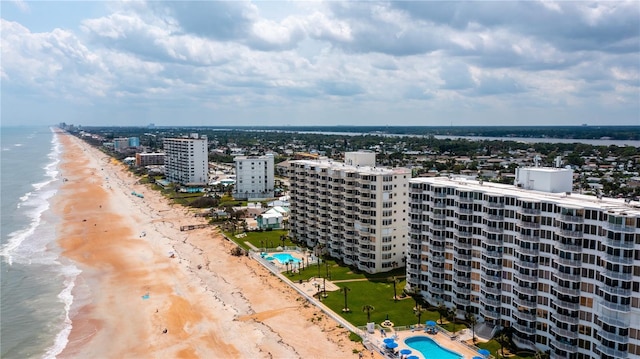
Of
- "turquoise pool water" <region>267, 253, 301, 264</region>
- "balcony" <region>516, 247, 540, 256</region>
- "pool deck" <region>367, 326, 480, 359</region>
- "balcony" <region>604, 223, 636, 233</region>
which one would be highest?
"balcony" <region>604, 223, 636, 233</region>

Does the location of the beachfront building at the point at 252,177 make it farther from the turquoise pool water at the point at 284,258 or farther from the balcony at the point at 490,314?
the balcony at the point at 490,314

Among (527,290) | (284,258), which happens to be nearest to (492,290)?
(527,290)

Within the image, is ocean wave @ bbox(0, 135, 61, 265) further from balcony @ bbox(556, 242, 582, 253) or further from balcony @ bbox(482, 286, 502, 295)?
balcony @ bbox(556, 242, 582, 253)

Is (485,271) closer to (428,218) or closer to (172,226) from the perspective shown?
(428,218)

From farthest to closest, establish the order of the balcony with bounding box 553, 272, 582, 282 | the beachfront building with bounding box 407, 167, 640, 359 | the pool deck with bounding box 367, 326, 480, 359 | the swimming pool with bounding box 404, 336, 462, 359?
the pool deck with bounding box 367, 326, 480, 359
the swimming pool with bounding box 404, 336, 462, 359
the balcony with bounding box 553, 272, 582, 282
the beachfront building with bounding box 407, 167, 640, 359

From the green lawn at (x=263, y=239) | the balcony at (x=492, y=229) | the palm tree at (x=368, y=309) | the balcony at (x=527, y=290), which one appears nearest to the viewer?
the balcony at (x=527, y=290)

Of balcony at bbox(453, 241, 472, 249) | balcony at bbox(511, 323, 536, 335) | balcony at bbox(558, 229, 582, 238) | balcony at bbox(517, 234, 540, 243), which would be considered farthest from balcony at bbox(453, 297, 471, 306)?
balcony at bbox(558, 229, 582, 238)

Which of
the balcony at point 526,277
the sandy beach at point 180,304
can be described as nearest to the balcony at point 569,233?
the balcony at point 526,277
